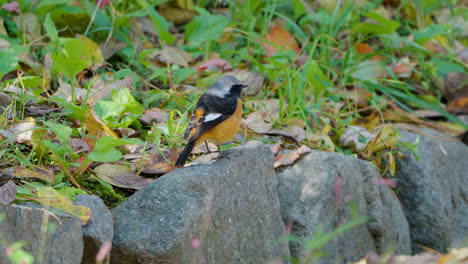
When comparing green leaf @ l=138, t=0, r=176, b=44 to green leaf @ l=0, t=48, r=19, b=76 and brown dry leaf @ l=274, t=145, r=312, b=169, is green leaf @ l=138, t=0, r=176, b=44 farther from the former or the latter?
brown dry leaf @ l=274, t=145, r=312, b=169

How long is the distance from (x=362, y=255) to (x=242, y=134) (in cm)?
113

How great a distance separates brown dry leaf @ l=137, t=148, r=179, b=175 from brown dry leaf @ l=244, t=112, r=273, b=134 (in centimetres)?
92

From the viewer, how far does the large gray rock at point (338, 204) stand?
3971mm

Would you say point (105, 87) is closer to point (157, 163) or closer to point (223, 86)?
point (223, 86)

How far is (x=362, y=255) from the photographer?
4355 mm

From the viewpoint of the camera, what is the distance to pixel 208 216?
3.26 metres

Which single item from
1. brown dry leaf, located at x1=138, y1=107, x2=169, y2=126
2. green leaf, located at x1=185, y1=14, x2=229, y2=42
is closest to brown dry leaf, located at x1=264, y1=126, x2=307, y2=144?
brown dry leaf, located at x1=138, y1=107, x2=169, y2=126

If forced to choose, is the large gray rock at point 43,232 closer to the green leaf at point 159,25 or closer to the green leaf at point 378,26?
the green leaf at point 159,25

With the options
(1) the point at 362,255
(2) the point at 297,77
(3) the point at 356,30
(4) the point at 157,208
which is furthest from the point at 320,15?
(4) the point at 157,208

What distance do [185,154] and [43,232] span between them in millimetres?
1296

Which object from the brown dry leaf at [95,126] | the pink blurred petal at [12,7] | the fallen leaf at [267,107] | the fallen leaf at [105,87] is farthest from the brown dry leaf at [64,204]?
the pink blurred petal at [12,7]

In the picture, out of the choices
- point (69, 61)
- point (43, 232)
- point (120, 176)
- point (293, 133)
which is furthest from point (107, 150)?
point (293, 133)

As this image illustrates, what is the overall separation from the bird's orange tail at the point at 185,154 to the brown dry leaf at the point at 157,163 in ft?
0.13

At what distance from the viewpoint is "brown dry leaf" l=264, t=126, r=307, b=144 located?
4688 millimetres
